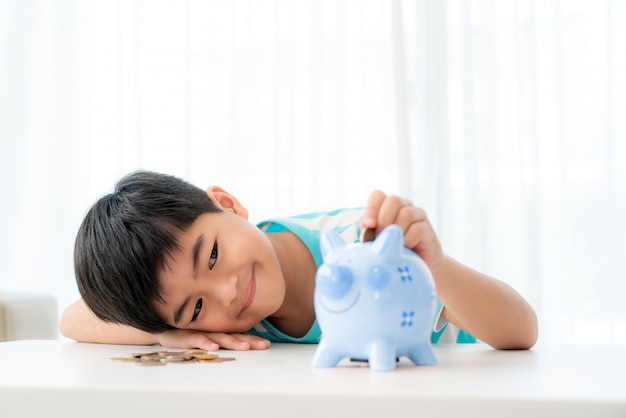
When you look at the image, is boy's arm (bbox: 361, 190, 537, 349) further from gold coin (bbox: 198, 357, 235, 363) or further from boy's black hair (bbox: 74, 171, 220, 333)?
boy's black hair (bbox: 74, 171, 220, 333)

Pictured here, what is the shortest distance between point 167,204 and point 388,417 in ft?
2.20

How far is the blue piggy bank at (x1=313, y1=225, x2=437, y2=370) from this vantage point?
24.7 inches

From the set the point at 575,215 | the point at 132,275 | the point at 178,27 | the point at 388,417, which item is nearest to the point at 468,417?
the point at 388,417

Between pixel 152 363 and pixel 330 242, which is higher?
pixel 330 242

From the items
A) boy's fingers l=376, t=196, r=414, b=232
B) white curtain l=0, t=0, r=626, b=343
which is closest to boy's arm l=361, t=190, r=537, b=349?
boy's fingers l=376, t=196, r=414, b=232

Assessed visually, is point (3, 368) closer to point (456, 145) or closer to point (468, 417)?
point (468, 417)

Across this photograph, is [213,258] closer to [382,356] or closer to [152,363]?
[152,363]

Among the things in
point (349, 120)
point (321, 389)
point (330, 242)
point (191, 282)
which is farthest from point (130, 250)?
point (349, 120)

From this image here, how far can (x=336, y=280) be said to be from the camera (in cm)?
62

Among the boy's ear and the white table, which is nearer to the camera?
the white table

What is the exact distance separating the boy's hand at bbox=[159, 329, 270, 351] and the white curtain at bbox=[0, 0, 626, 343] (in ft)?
4.74

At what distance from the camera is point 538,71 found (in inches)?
91.9

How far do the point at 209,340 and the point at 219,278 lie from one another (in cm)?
9

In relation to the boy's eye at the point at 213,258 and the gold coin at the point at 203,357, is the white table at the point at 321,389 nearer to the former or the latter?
the gold coin at the point at 203,357
